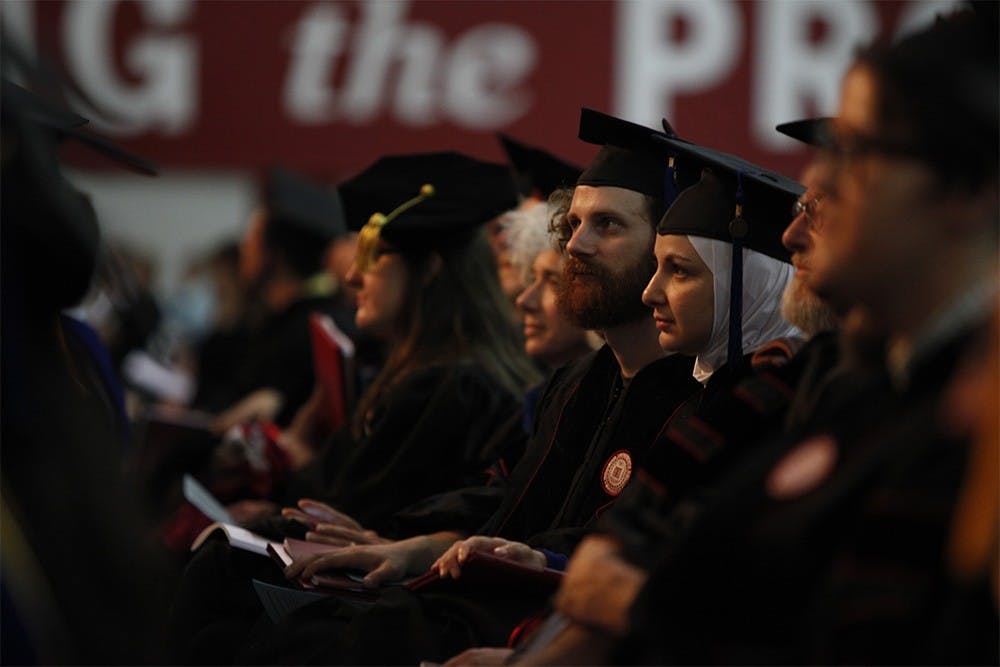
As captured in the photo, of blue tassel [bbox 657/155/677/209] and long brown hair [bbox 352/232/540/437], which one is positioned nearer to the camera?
blue tassel [bbox 657/155/677/209]

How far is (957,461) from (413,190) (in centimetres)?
300

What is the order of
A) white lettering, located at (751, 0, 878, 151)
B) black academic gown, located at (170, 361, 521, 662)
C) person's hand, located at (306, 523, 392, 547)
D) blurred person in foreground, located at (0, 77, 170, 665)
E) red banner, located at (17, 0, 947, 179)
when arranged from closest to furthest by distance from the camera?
blurred person in foreground, located at (0, 77, 170, 665)
person's hand, located at (306, 523, 392, 547)
black academic gown, located at (170, 361, 521, 662)
white lettering, located at (751, 0, 878, 151)
red banner, located at (17, 0, 947, 179)

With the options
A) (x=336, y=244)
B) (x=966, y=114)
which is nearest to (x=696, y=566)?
(x=966, y=114)

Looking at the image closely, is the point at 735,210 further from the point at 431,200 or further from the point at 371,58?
the point at 371,58

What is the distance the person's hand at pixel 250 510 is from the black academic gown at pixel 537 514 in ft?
5.51

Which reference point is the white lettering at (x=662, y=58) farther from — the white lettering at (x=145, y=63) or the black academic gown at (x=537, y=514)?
the black academic gown at (x=537, y=514)

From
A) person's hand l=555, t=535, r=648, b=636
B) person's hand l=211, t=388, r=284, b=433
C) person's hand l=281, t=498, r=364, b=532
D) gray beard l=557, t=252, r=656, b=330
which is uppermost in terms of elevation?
gray beard l=557, t=252, r=656, b=330

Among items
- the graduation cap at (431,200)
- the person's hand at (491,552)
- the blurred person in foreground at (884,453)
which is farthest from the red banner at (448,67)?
the blurred person in foreground at (884,453)

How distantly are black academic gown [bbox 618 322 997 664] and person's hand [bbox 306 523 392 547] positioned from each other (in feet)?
5.33

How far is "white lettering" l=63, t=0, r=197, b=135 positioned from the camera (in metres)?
13.2

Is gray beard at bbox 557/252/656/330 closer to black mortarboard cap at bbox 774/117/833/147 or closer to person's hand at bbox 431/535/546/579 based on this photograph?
black mortarboard cap at bbox 774/117/833/147

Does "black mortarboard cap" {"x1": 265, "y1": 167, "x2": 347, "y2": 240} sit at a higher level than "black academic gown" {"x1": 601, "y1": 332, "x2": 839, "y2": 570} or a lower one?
lower

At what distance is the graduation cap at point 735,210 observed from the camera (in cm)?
302

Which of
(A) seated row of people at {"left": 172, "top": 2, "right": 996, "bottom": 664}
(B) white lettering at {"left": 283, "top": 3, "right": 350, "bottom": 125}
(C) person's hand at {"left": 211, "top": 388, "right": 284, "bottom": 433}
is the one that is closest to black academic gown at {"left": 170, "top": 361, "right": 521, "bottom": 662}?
(A) seated row of people at {"left": 172, "top": 2, "right": 996, "bottom": 664}
